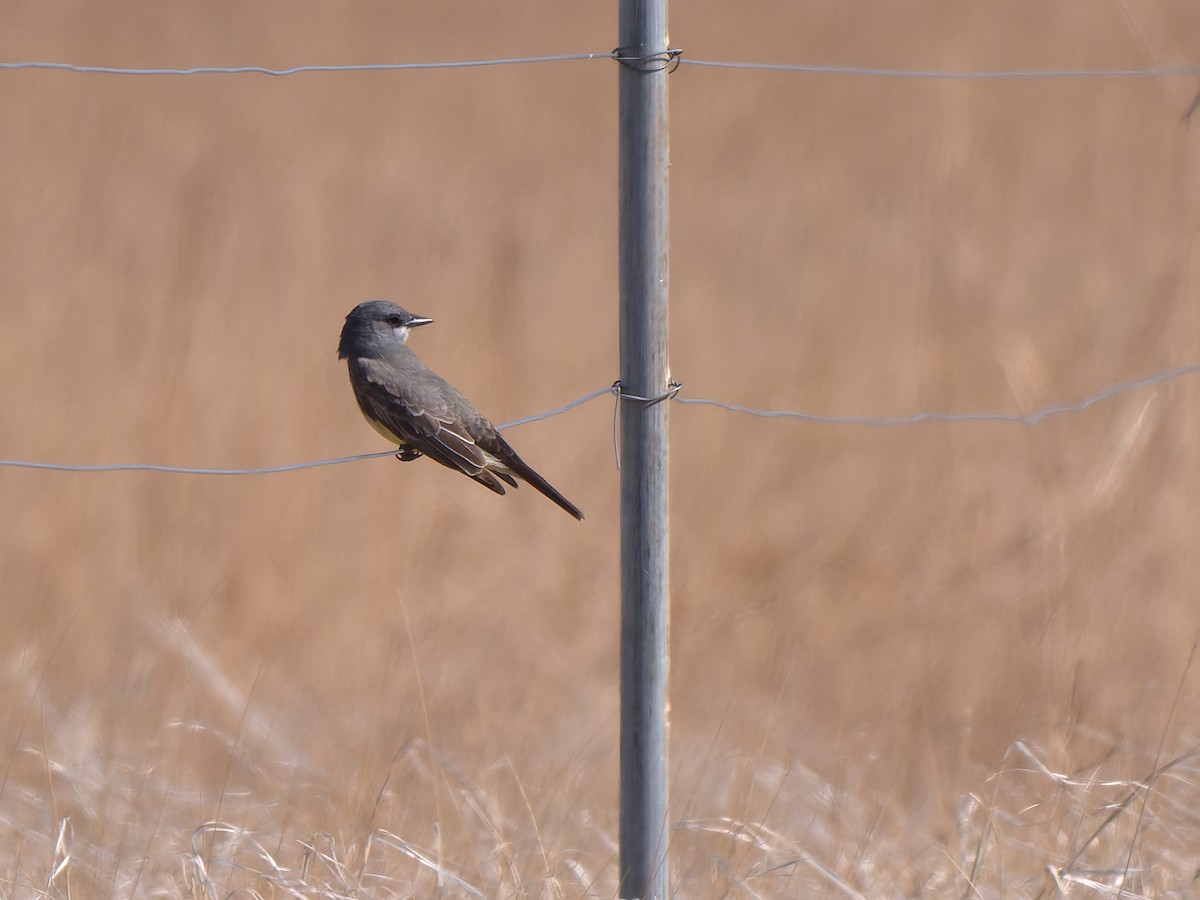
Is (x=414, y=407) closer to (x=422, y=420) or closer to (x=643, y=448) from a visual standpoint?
(x=422, y=420)

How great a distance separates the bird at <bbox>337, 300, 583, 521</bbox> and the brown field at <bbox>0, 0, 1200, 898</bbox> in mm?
728

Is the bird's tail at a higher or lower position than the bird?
lower

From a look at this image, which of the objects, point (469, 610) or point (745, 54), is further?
point (745, 54)

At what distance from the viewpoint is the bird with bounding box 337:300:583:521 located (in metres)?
3.36

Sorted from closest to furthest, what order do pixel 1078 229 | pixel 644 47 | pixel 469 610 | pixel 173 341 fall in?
pixel 644 47 → pixel 469 610 → pixel 173 341 → pixel 1078 229

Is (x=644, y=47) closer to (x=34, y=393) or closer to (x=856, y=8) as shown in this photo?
(x=34, y=393)

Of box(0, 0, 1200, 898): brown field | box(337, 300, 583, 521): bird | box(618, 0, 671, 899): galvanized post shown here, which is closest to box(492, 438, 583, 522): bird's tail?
box(337, 300, 583, 521): bird

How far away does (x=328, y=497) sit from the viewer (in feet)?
17.5

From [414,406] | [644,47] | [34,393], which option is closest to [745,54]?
[34,393]

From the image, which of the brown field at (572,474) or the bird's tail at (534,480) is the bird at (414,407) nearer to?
the bird's tail at (534,480)

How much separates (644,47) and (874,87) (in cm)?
551

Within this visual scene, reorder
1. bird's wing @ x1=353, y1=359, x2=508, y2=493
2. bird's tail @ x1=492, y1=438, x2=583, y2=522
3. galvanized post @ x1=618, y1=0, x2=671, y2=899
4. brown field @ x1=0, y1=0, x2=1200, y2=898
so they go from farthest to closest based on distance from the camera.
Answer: brown field @ x1=0, y1=0, x2=1200, y2=898 → bird's wing @ x1=353, y1=359, x2=508, y2=493 → bird's tail @ x1=492, y1=438, x2=583, y2=522 → galvanized post @ x1=618, y1=0, x2=671, y2=899

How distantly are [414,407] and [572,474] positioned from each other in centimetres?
218

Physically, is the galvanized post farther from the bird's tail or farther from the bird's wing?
the bird's wing
